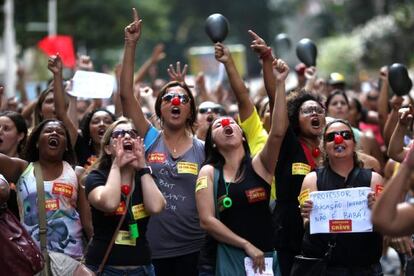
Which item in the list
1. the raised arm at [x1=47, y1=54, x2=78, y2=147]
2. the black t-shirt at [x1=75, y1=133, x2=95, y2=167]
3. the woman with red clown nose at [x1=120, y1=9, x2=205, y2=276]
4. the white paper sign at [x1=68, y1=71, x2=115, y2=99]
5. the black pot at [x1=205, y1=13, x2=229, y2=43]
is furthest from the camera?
the white paper sign at [x1=68, y1=71, x2=115, y2=99]

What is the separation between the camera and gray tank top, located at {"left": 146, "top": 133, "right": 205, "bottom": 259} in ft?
24.4

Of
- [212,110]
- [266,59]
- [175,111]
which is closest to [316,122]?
[266,59]

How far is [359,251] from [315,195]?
0.45 meters

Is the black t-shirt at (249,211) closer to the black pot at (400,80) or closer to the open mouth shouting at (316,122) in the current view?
the open mouth shouting at (316,122)

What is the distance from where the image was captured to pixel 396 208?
16.2ft

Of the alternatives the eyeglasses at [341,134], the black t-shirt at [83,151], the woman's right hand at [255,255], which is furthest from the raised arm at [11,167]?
the eyeglasses at [341,134]

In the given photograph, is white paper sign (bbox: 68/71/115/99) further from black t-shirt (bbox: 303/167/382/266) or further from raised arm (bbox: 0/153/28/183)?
black t-shirt (bbox: 303/167/382/266)

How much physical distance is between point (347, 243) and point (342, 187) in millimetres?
372

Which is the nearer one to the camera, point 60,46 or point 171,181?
point 171,181

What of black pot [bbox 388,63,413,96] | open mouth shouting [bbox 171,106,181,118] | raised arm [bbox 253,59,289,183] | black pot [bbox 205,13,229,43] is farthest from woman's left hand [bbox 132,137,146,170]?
black pot [bbox 388,63,413,96]

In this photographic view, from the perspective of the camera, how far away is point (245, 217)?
22.2ft

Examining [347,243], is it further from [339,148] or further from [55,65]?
[55,65]

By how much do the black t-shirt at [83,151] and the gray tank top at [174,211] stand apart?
56.5 inches

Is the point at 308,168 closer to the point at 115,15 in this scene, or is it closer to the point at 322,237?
the point at 322,237
